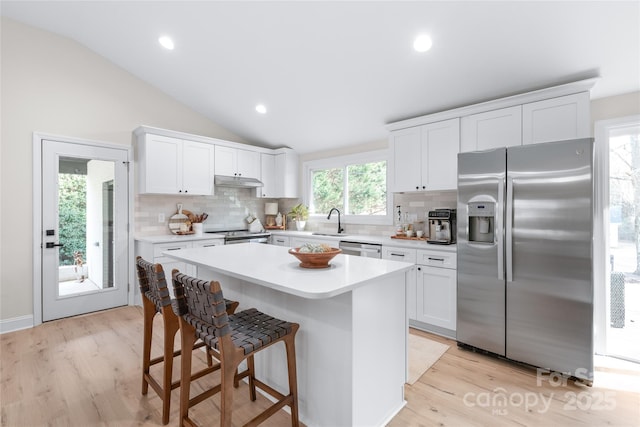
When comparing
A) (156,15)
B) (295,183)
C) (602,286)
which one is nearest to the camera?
(602,286)

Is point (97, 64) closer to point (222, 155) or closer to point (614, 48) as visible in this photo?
point (222, 155)

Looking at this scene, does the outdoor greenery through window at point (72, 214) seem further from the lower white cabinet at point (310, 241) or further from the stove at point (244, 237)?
the lower white cabinet at point (310, 241)

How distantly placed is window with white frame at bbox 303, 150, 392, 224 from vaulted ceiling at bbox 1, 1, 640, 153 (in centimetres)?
45

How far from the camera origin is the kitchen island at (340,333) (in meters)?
1.56

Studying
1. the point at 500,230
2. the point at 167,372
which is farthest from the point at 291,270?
the point at 500,230

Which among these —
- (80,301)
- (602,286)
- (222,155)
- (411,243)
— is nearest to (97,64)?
(222,155)

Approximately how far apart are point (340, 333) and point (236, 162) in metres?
3.82

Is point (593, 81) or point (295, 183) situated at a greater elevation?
point (593, 81)

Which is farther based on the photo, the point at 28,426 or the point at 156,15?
the point at 156,15

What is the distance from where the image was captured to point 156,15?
3014 millimetres

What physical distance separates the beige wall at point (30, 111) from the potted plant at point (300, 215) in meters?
2.65

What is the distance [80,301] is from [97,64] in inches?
118

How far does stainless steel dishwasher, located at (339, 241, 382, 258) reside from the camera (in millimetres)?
3535

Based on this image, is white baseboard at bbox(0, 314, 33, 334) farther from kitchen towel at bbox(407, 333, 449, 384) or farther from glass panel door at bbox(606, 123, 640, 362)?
glass panel door at bbox(606, 123, 640, 362)
